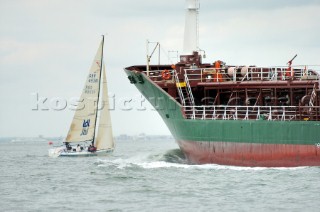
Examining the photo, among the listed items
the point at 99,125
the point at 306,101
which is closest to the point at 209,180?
the point at 306,101

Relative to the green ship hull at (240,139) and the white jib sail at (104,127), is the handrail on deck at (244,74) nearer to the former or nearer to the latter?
the green ship hull at (240,139)

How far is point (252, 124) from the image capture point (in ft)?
157

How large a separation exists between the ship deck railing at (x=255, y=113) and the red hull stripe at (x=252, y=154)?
5.05ft

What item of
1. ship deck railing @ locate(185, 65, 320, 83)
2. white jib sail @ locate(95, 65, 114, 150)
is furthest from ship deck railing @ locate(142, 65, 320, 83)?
white jib sail @ locate(95, 65, 114, 150)

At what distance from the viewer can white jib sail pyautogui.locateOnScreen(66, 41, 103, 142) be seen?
254 ft

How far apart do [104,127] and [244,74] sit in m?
27.1

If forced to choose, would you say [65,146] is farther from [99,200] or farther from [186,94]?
[99,200]

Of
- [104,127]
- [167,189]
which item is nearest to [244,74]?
[167,189]

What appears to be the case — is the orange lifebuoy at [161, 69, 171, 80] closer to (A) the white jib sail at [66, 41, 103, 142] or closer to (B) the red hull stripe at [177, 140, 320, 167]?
(B) the red hull stripe at [177, 140, 320, 167]

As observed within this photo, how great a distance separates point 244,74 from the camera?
171ft

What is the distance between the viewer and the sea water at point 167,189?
3544 cm

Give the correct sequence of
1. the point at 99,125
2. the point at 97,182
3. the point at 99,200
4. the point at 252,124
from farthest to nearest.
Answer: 1. the point at 99,125
2. the point at 252,124
3. the point at 97,182
4. the point at 99,200

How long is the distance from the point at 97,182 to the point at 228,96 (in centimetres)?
1247

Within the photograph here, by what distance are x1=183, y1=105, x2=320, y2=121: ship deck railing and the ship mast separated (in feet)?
19.4
